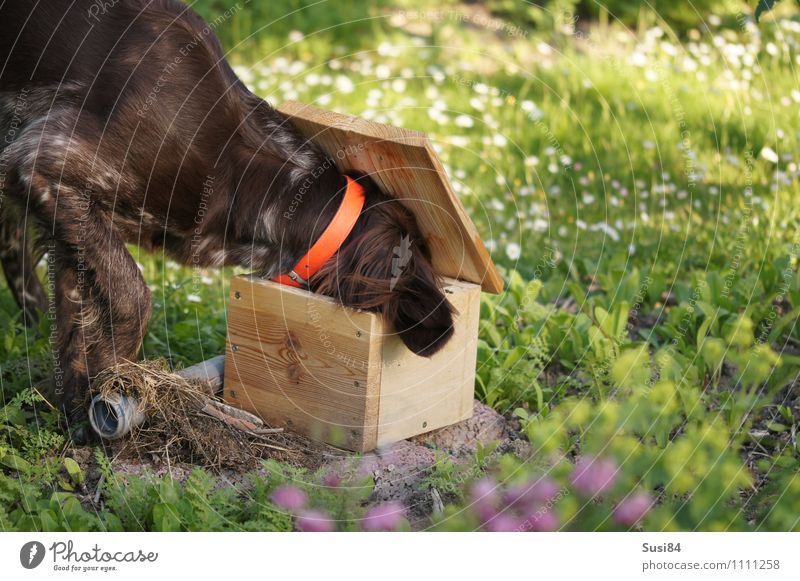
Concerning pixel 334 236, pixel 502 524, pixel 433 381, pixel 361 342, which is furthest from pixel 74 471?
pixel 502 524

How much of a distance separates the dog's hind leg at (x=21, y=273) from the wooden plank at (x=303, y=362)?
1.34m

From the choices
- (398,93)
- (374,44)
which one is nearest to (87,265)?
(398,93)

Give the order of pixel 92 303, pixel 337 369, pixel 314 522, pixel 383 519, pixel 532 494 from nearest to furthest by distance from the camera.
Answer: pixel 532 494 < pixel 314 522 < pixel 383 519 < pixel 337 369 < pixel 92 303

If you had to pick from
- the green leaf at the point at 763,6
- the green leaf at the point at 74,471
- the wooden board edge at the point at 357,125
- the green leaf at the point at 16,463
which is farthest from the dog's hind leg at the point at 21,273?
the green leaf at the point at 763,6

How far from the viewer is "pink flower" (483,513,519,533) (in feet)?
9.85

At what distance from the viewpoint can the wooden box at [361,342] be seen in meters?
3.61

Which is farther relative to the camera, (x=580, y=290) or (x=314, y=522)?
(x=580, y=290)

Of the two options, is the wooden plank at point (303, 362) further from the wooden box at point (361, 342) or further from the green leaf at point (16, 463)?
the green leaf at point (16, 463)

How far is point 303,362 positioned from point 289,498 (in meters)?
0.64

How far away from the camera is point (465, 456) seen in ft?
12.4

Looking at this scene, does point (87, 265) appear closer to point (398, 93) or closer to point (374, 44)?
point (398, 93)

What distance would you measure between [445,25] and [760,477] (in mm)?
5923

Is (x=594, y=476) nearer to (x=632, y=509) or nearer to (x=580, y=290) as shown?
(x=632, y=509)

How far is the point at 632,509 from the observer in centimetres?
286
